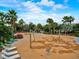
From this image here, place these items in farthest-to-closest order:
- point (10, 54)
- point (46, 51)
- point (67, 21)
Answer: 1. point (67, 21)
2. point (46, 51)
3. point (10, 54)

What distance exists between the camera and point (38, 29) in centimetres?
14938

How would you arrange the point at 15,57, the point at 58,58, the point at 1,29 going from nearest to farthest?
the point at 15,57 < the point at 58,58 < the point at 1,29

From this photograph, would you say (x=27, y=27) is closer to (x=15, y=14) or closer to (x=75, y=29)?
(x=75, y=29)

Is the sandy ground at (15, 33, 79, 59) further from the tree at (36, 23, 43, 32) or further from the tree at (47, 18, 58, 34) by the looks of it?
the tree at (36, 23, 43, 32)

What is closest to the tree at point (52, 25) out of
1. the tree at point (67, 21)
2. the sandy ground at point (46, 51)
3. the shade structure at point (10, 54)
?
the tree at point (67, 21)

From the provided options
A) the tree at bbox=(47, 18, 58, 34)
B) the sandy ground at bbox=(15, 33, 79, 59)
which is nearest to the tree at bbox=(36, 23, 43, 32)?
the tree at bbox=(47, 18, 58, 34)

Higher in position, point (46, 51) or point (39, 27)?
point (39, 27)

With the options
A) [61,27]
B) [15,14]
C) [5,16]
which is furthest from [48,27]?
[5,16]

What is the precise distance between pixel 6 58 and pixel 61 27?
121483 millimetres

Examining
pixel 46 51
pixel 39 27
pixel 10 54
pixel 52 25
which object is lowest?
pixel 46 51

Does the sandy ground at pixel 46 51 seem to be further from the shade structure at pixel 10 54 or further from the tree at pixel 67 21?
the tree at pixel 67 21

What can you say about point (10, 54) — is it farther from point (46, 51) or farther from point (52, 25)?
point (52, 25)

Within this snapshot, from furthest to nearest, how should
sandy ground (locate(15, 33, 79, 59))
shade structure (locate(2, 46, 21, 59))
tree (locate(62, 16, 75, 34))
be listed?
tree (locate(62, 16, 75, 34)), sandy ground (locate(15, 33, 79, 59)), shade structure (locate(2, 46, 21, 59))

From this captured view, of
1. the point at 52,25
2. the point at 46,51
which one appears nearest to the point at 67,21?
the point at 52,25
